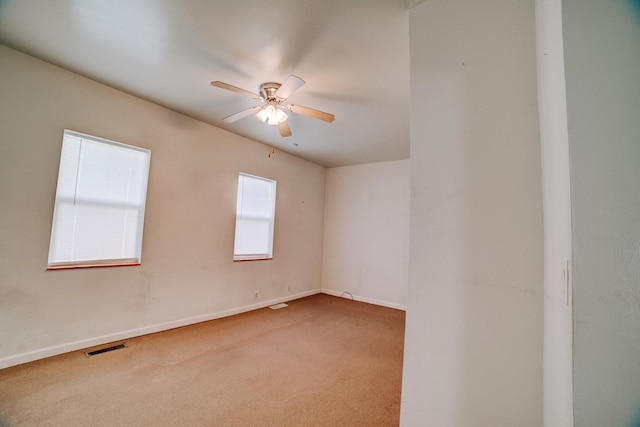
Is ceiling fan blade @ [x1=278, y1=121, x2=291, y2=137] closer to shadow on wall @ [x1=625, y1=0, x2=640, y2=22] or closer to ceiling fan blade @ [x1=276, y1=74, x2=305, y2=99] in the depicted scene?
ceiling fan blade @ [x1=276, y1=74, x2=305, y2=99]

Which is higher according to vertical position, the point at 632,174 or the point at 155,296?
the point at 632,174

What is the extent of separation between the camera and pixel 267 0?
1.54 metres

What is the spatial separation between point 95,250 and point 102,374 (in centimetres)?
122

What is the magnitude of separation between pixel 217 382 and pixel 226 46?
2.72 meters

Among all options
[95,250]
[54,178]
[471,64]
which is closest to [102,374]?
[95,250]

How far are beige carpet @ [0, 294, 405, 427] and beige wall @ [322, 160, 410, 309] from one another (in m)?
1.68

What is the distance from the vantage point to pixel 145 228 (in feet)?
9.64

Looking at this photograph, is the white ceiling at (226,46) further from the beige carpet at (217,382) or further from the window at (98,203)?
the beige carpet at (217,382)

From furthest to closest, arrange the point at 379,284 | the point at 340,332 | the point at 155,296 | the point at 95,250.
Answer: the point at 379,284
the point at 340,332
the point at 155,296
the point at 95,250

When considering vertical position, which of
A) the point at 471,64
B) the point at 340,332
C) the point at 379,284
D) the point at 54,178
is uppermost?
the point at 471,64

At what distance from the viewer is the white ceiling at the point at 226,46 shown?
64.1 inches

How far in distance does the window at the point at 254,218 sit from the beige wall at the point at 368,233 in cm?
153

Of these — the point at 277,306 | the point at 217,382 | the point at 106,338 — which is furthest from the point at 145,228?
the point at 277,306

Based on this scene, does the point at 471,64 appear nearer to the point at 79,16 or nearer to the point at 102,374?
the point at 79,16
